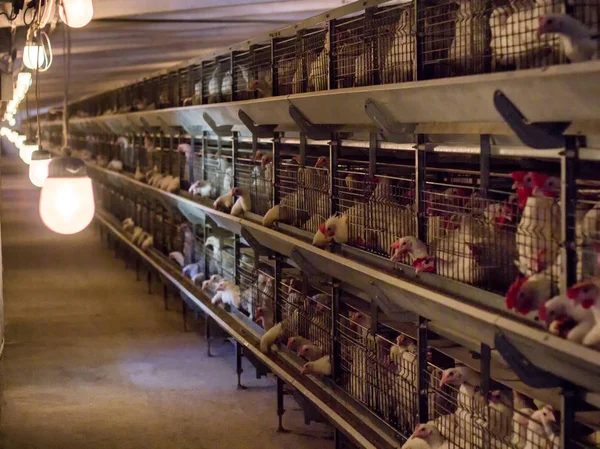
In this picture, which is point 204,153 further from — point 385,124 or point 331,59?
point 385,124

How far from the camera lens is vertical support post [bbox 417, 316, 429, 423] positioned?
357cm

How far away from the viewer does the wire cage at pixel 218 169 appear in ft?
23.2

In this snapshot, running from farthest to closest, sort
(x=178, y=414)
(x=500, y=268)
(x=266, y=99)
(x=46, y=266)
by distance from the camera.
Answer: (x=46, y=266) < (x=178, y=414) < (x=266, y=99) < (x=500, y=268)

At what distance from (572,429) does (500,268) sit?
65 centimetres

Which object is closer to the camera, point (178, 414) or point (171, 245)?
point (178, 414)

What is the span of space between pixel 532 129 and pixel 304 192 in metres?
2.63

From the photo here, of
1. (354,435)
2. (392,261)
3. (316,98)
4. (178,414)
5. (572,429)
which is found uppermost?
(316,98)

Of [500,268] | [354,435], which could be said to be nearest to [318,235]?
[354,435]

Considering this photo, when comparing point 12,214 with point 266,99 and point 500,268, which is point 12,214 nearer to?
point 266,99

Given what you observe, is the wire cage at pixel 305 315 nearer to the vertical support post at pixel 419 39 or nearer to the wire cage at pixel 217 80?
the wire cage at pixel 217 80

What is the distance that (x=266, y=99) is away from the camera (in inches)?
195

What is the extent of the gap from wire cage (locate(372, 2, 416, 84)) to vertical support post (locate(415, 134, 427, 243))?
0.91 feet

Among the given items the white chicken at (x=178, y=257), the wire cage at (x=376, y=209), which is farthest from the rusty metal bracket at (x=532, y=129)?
the white chicken at (x=178, y=257)

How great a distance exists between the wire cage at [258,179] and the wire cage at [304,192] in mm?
179
